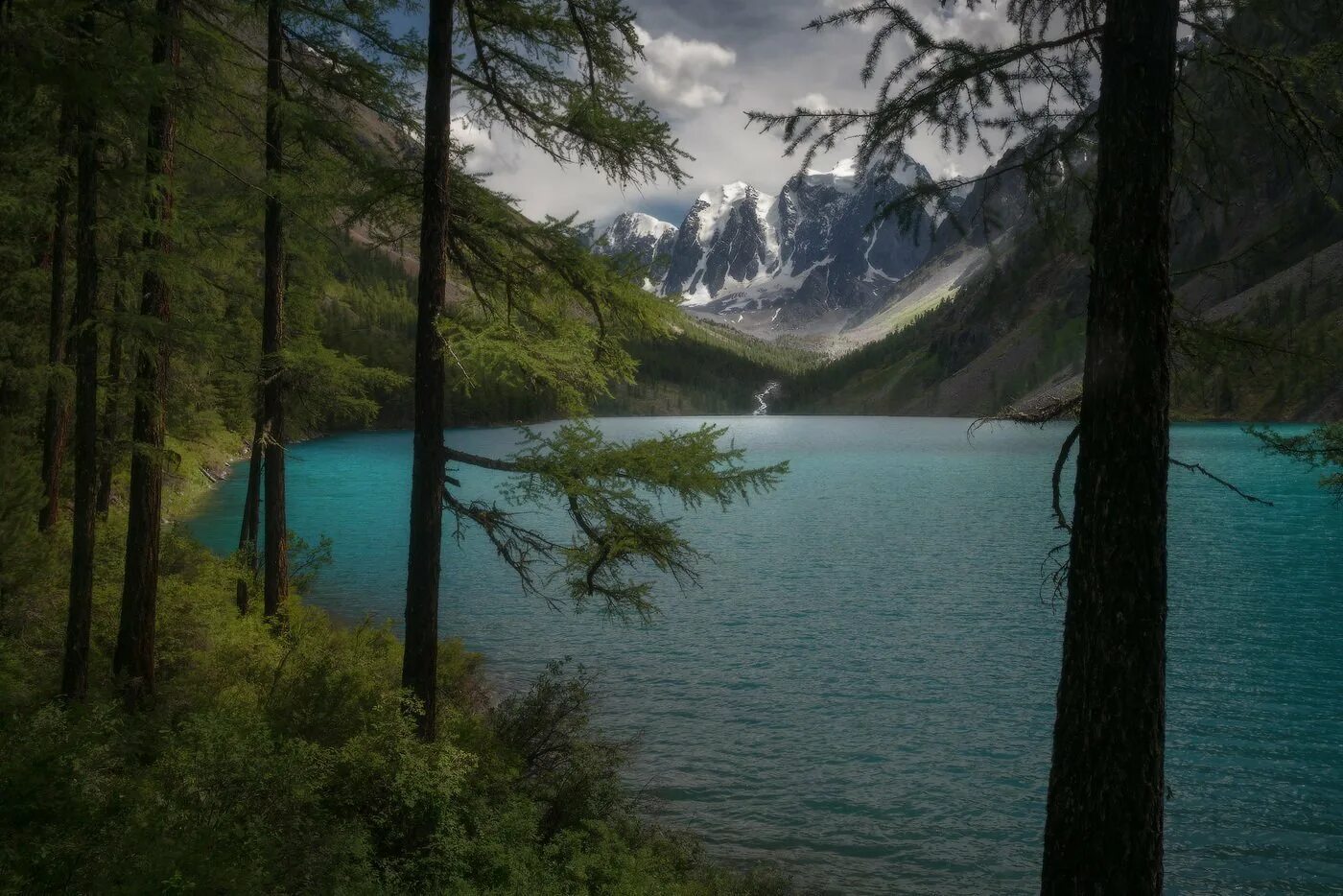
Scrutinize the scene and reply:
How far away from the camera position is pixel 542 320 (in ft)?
30.0

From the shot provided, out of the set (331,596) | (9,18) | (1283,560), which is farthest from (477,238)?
(1283,560)

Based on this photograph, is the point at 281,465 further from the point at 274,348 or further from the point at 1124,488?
the point at 1124,488

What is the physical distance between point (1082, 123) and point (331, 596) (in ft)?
76.8

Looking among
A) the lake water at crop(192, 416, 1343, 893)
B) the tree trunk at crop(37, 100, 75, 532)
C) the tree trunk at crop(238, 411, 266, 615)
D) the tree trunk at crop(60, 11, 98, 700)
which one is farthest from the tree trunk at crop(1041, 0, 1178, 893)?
the tree trunk at crop(238, 411, 266, 615)

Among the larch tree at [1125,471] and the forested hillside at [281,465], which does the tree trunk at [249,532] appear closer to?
the forested hillside at [281,465]

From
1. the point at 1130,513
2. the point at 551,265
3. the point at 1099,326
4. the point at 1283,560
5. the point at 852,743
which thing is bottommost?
the point at 852,743

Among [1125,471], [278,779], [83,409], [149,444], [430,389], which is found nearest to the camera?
[1125,471]

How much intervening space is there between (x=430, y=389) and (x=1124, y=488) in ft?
22.4

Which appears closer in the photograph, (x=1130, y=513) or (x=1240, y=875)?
(x=1130, y=513)

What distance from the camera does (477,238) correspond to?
8969mm

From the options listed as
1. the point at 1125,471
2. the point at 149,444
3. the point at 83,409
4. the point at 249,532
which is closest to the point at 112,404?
the point at 249,532

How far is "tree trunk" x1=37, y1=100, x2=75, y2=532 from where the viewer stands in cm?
866

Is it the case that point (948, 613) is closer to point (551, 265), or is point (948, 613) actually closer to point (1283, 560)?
point (1283, 560)

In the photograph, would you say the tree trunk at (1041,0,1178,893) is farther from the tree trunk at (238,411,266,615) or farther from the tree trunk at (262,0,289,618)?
the tree trunk at (238,411,266,615)
